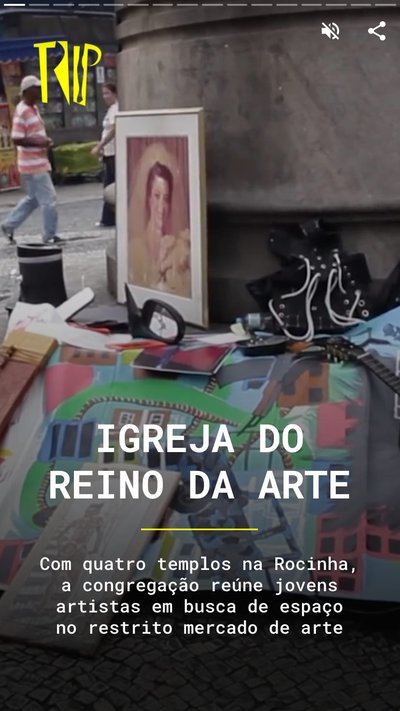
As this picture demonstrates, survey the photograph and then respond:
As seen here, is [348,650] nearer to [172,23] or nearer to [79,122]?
[172,23]

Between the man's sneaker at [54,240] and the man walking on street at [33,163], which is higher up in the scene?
the man walking on street at [33,163]

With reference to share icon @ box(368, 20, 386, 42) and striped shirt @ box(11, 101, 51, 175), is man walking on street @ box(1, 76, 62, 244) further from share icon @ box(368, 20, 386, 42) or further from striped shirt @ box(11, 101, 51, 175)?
share icon @ box(368, 20, 386, 42)

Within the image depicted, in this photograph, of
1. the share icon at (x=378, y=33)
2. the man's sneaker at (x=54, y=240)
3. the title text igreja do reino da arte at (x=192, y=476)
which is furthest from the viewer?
the man's sneaker at (x=54, y=240)

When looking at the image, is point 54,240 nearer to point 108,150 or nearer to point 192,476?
point 108,150

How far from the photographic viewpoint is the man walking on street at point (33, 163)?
9.63 meters

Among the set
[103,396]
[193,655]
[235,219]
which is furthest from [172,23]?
[193,655]

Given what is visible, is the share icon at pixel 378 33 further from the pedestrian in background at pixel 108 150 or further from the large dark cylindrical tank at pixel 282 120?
the pedestrian in background at pixel 108 150

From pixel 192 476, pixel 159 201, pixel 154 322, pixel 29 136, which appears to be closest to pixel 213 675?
pixel 192 476

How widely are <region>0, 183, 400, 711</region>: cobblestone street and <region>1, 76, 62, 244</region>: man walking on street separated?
702 cm

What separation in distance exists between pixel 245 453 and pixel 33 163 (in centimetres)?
678

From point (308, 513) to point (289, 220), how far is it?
7.36 ft

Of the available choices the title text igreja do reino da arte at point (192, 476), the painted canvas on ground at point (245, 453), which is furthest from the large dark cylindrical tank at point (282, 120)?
the title text igreja do reino da arte at point (192, 476)

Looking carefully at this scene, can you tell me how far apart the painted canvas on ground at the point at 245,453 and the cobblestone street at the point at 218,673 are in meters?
0.21

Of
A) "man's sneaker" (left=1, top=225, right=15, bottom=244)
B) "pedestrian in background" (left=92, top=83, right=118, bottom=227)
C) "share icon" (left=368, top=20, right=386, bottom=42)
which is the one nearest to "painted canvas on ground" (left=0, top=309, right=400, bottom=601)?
"share icon" (left=368, top=20, right=386, bottom=42)
